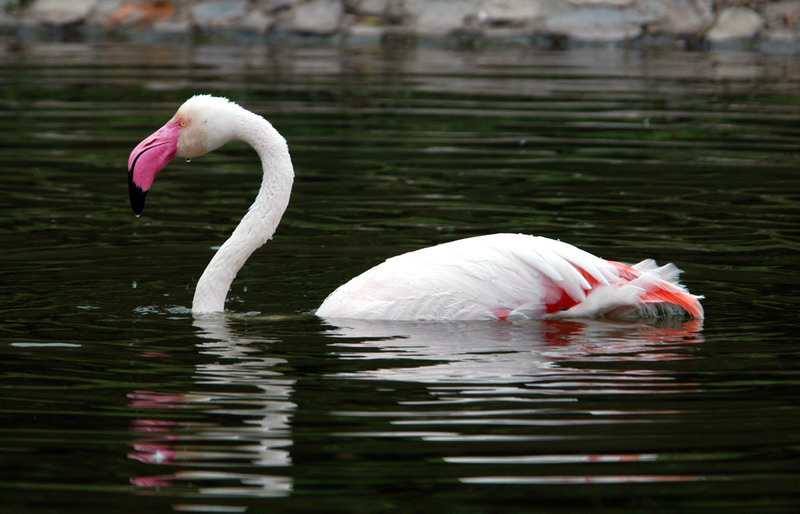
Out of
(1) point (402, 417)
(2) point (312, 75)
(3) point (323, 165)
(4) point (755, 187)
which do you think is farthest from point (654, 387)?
(2) point (312, 75)

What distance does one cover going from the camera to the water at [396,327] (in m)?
4.43

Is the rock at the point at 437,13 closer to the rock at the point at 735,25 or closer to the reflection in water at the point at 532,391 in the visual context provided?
the rock at the point at 735,25

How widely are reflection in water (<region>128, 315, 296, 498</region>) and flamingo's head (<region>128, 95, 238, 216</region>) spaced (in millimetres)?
1350

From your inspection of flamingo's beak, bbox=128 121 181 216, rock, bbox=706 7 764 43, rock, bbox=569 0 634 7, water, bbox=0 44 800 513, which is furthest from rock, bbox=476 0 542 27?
flamingo's beak, bbox=128 121 181 216

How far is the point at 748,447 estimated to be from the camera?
4.67m

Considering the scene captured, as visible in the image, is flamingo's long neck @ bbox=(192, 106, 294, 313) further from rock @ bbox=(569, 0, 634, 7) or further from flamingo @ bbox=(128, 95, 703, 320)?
rock @ bbox=(569, 0, 634, 7)

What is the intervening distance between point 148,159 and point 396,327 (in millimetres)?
1547

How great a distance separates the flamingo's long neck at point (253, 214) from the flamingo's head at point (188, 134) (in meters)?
0.09

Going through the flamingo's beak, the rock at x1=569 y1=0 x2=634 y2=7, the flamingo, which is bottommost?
the flamingo

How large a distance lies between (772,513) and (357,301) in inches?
117

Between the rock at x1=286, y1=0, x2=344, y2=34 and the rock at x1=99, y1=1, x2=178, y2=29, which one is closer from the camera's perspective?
the rock at x1=286, y1=0, x2=344, y2=34

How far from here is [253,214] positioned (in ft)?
23.4

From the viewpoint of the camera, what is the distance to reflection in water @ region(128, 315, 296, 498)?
4363 millimetres

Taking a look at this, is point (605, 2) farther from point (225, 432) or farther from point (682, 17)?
point (225, 432)
